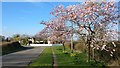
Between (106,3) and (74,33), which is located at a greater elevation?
(106,3)

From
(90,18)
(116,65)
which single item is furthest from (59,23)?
(116,65)

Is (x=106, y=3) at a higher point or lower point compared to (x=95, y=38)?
higher

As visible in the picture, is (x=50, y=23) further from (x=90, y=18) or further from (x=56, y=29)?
(x=90, y=18)

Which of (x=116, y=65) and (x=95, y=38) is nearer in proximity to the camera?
(x=116, y=65)

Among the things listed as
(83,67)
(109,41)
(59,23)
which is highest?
(59,23)

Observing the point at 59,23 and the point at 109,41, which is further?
the point at 59,23

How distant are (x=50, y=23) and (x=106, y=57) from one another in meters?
4.90

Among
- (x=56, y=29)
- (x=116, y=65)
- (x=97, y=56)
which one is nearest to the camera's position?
(x=116, y=65)

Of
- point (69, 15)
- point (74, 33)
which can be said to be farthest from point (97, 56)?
point (69, 15)

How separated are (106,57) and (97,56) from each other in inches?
116

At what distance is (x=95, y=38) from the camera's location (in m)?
18.8

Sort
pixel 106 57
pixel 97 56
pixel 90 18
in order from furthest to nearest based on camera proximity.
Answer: pixel 97 56 < pixel 106 57 < pixel 90 18

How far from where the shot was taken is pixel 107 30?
1789 centimetres

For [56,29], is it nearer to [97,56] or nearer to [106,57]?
[106,57]
